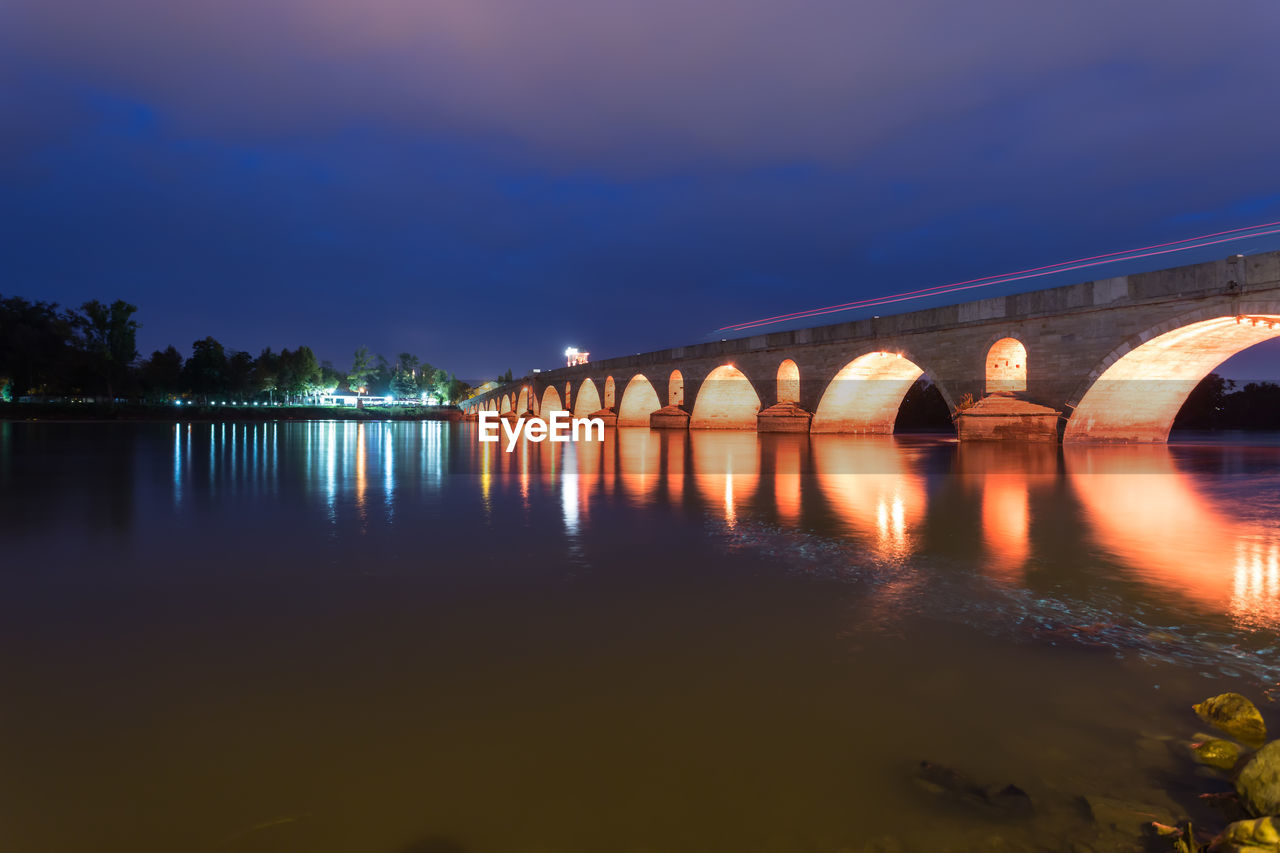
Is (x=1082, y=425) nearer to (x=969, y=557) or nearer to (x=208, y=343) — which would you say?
(x=969, y=557)

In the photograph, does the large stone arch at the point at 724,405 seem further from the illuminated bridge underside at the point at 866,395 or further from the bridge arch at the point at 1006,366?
the bridge arch at the point at 1006,366

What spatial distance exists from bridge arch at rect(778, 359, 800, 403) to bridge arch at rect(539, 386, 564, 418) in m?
35.5

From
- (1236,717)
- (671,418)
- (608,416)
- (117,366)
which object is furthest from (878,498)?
(117,366)

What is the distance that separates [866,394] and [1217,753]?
103 ft

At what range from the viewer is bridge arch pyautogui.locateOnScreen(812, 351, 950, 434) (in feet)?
97.8

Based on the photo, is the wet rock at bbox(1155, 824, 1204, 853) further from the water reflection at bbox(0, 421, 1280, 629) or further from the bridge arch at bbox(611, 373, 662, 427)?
the bridge arch at bbox(611, 373, 662, 427)

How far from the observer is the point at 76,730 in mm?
2680

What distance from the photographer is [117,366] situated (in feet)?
213

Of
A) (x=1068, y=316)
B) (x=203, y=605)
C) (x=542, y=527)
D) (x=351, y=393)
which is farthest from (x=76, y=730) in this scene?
(x=351, y=393)

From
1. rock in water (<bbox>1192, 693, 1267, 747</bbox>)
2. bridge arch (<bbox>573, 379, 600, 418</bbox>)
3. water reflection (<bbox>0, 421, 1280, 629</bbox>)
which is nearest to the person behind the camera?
rock in water (<bbox>1192, 693, 1267, 747</bbox>)

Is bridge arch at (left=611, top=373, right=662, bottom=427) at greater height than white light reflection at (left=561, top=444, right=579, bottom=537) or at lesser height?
greater

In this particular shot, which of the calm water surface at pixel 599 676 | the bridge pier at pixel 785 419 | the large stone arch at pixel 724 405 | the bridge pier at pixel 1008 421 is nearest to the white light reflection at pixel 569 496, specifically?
the calm water surface at pixel 599 676

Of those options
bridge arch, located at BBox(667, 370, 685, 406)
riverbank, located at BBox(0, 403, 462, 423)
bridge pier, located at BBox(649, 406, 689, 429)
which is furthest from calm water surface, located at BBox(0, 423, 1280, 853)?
riverbank, located at BBox(0, 403, 462, 423)

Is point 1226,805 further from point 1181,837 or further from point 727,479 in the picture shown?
point 727,479
